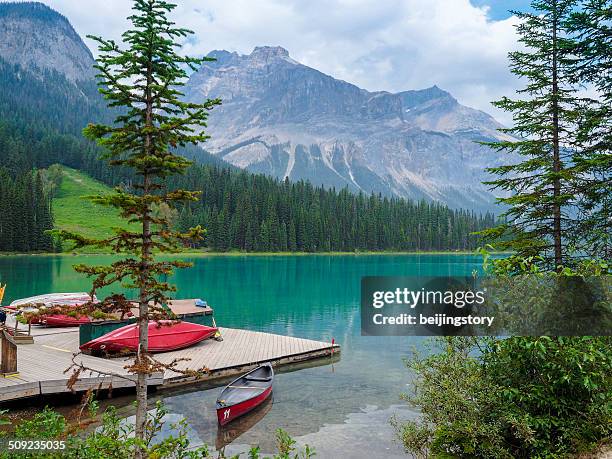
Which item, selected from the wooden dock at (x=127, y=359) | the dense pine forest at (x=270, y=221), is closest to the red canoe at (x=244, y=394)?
the wooden dock at (x=127, y=359)

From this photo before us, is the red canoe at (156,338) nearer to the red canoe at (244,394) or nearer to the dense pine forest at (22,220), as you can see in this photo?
the red canoe at (244,394)

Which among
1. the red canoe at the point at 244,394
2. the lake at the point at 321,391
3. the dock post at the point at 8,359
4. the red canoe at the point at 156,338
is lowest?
the lake at the point at 321,391

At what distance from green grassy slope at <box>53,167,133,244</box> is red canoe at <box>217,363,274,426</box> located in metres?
132

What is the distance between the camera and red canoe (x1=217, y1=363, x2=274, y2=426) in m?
18.8

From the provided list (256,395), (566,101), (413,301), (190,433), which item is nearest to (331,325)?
(256,395)

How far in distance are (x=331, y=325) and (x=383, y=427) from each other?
79.5ft

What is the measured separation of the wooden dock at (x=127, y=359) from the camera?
1889cm

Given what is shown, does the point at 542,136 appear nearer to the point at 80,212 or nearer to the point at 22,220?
the point at 22,220

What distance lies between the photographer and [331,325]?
4347 cm

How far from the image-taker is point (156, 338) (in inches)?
1067

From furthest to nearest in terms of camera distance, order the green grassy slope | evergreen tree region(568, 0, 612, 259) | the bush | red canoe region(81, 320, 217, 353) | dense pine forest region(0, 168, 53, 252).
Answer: the green grassy slope → dense pine forest region(0, 168, 53, 252) → red canoe region(81, 320, 217, 353) → evergreen tree region(568, 0, 612, 259) → the bush

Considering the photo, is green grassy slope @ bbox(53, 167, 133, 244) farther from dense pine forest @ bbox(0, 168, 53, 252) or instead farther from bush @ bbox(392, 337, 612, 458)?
bush @ bbox(392, 337, 612, 458)

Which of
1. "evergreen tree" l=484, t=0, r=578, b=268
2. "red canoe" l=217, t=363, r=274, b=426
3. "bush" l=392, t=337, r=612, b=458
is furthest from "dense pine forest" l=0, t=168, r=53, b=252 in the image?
"bush" l=392, t=337, r=612, b=458

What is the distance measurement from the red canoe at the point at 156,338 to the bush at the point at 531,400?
630 inches
